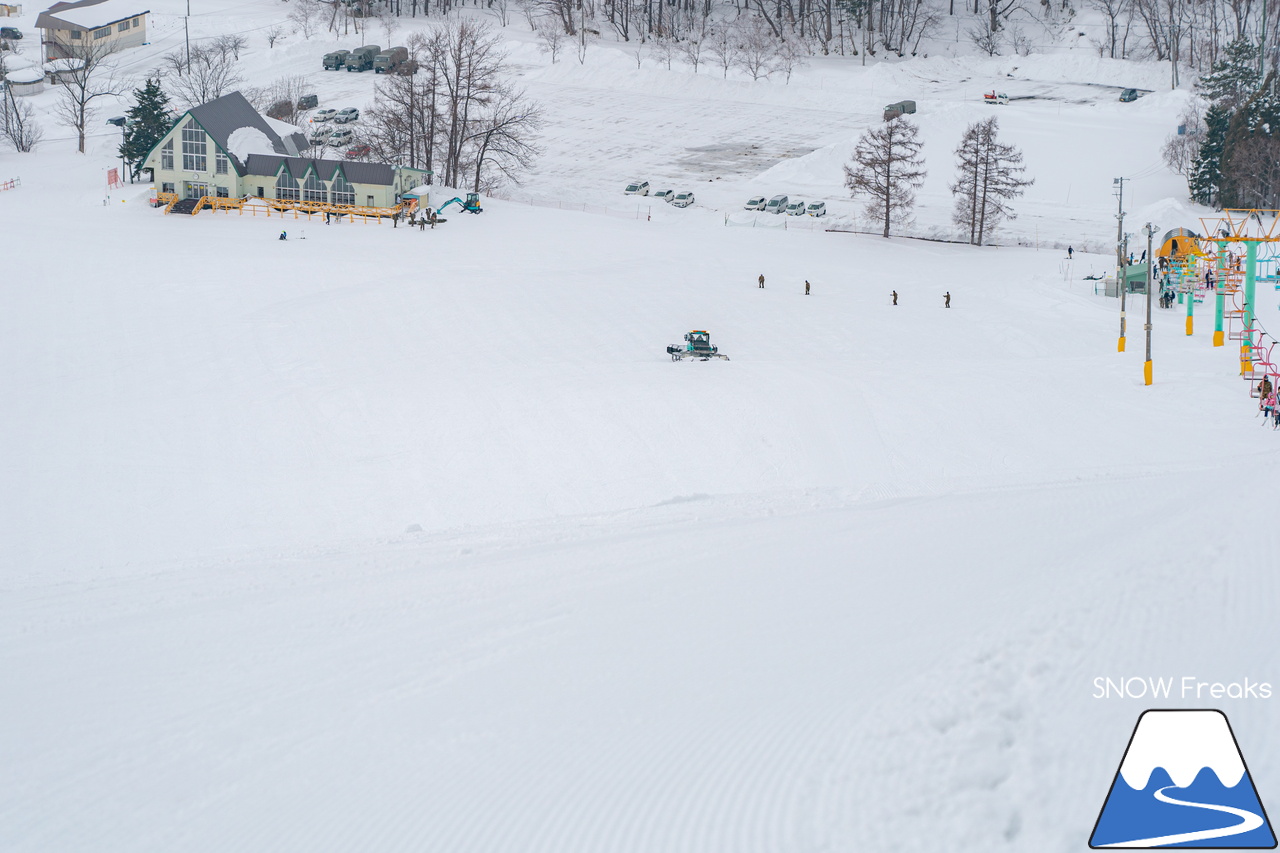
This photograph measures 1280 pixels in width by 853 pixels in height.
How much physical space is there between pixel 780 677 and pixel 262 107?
79953 millimetres

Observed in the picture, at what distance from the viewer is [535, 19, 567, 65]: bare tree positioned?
9719cm

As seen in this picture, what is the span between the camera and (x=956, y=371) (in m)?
31.6

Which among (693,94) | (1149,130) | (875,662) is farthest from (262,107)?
(875,662)

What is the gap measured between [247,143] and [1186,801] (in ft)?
189

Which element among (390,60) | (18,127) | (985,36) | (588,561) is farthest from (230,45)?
(588,561)

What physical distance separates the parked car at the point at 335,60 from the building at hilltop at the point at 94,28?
2299 cm

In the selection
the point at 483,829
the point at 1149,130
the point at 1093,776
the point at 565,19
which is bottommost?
the point at 483,829

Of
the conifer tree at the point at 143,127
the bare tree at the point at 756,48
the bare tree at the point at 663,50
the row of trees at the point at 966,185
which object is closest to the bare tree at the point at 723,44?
the bare tree at the point at 756,48

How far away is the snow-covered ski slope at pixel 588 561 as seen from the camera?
1109 cm

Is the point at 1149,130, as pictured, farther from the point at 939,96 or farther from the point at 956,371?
the point at 956,371

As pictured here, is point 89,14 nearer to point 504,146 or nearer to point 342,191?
point 504,146

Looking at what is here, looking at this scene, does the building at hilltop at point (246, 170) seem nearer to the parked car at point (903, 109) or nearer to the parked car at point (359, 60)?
the parked car at point (359, 60)

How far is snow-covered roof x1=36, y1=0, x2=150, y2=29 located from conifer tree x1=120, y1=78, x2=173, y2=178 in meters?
47.9

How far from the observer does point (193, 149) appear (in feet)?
174
